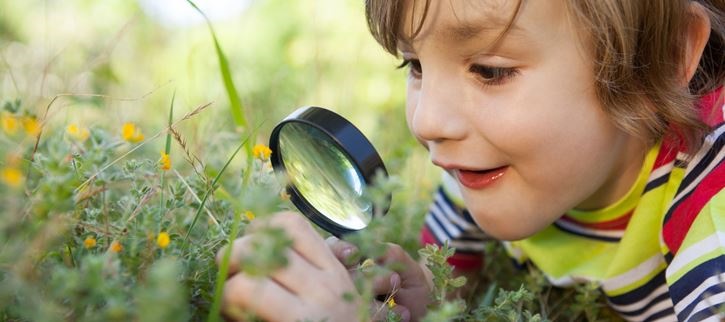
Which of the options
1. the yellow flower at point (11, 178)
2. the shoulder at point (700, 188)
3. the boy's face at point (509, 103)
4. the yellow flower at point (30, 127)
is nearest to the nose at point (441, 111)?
the boy's face at point (509, 103)

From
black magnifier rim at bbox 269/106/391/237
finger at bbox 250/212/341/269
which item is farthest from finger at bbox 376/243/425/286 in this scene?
finger at bbox 250/212/341/269

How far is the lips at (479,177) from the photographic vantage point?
213 cm

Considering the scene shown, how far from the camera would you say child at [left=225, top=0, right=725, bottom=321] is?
6.36 feet

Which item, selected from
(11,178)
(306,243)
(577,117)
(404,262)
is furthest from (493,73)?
(11,178)

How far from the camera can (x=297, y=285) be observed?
1.63 meters

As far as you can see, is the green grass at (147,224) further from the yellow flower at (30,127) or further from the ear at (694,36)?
the ear at (694,36)

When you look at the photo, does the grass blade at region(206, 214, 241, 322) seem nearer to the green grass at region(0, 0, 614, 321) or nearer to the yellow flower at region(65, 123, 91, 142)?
the green grass at region(0, 0, 614, 321)

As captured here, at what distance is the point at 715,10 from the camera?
2.21m

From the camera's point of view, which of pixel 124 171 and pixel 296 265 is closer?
pixel 296 265

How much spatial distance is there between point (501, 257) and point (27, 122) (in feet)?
5.80

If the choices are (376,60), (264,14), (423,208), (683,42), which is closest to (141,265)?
(683,42)

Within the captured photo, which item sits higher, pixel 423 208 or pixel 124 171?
pixel 124 171

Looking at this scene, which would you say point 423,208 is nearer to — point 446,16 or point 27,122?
point 446,16

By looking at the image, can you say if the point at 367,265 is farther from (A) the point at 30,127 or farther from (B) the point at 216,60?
(B) the point at 216,60
